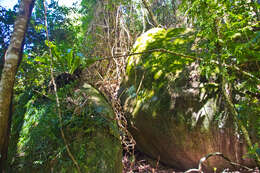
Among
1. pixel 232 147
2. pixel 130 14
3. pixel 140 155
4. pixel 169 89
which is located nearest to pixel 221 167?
pixel 232 147

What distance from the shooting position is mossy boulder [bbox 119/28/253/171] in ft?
7.42

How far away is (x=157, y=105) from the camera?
289 cm

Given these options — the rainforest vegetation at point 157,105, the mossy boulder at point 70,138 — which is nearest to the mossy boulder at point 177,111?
the rainforest vegetation at point 157,105

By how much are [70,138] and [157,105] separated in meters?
1.45

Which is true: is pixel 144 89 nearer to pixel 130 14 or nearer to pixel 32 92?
pixel 32 92

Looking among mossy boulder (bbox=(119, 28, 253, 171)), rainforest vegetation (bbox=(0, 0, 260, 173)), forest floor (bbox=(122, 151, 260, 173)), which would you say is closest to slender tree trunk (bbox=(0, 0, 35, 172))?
rainforest vegetation (bbox=(0, 0, 260, 173))

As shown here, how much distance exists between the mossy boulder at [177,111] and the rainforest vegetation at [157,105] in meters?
0.01

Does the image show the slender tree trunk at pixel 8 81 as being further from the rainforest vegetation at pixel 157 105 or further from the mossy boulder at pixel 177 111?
the mossy boulder at pixel 177 111

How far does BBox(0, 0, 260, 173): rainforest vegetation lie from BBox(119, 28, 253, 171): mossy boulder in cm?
1

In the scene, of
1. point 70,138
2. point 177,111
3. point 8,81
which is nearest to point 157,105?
point 177,111

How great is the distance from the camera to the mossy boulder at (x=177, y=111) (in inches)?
89.0

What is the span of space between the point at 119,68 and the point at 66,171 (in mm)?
2928

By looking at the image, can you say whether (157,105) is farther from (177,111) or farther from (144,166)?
(144,166)

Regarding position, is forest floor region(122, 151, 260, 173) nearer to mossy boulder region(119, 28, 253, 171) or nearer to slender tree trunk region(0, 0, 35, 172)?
mossy boulder region(119, 28, 253, 171)
